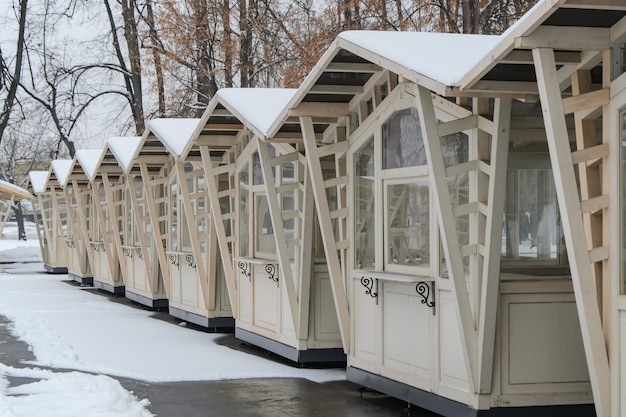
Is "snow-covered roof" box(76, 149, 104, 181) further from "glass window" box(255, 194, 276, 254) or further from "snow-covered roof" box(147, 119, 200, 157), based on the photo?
"glass window" box(255, 194, 276, 254)

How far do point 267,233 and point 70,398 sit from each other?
16.3ft

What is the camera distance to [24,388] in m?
10.6

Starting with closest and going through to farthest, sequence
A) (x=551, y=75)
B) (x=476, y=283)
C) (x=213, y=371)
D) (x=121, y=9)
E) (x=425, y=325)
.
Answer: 1. (x=551, y=75)
2. (x=476, y=283)
3. (x=425, y=325)
4. (x=213, y=371)
5. (x=121, y=9)

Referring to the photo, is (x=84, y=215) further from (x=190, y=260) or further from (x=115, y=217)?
(x=190, y=260)

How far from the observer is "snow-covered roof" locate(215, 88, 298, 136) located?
12.5 metres

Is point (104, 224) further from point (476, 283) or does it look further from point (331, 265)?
point (476, 283)

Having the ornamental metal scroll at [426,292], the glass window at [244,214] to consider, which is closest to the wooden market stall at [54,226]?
the glass window at [244,214]

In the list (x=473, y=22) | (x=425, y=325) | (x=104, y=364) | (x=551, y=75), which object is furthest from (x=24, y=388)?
(x=473, y=22)

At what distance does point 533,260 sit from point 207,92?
22.2m

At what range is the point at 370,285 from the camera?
10.8m

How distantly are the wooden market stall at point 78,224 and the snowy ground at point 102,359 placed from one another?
4.71 m

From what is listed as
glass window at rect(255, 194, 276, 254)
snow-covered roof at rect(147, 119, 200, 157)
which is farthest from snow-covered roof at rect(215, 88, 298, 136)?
snow-covered roof at rect(147, 119, 200, 157)

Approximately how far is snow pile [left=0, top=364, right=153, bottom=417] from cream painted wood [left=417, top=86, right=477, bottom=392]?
2909mm

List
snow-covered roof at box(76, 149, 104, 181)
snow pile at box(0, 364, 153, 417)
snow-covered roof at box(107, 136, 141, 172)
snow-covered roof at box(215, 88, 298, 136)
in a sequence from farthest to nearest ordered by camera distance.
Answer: snow-covered roof at box(76, 149, 104, 181), snow-covered roof at box(107, 136, 141, 172), snow-covered roof at box(215, 88, 298, 136), snow pile at box(0, 364, 153, 417)
